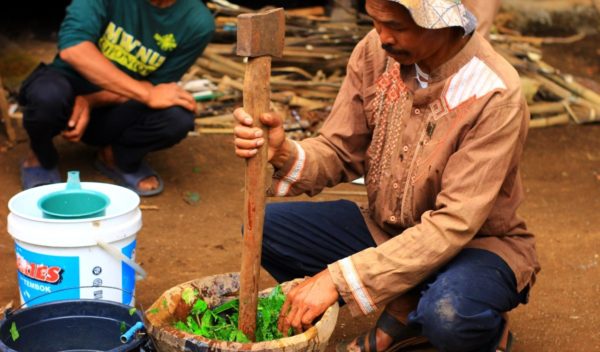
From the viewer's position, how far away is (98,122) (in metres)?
5.08

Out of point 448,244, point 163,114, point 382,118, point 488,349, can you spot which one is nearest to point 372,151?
point 382,118

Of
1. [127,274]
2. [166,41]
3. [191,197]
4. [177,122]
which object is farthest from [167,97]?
[127,274]

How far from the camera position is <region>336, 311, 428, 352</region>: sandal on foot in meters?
3.14

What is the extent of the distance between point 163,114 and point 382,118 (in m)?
2.20

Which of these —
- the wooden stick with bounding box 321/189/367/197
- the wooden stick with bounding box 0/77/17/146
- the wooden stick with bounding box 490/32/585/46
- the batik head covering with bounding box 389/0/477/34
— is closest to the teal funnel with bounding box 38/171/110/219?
the batik head covering with bounding box 389/0/477/34

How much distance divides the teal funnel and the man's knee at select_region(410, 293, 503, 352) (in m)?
1.16

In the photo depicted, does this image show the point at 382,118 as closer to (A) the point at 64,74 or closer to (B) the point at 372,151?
(B) the point at 372,151

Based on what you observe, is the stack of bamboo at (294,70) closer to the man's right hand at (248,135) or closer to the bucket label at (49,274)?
the bucket label at (49,274)

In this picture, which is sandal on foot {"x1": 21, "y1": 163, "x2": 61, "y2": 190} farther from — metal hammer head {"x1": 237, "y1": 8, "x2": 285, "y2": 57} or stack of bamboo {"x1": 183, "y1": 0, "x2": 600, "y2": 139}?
metal hammer head {"x1": 237, "y1": 8, "x2": 285, "y2": 57}

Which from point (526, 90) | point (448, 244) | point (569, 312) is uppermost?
point (448, 244)

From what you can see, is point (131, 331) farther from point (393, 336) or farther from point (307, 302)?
point (393, 336)

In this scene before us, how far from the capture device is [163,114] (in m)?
5.00

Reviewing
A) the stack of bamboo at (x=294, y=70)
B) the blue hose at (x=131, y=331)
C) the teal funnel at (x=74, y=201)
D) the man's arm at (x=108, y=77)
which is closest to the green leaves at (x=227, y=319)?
the blue hose at (x=131, y=331)

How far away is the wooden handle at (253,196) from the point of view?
101 inches
